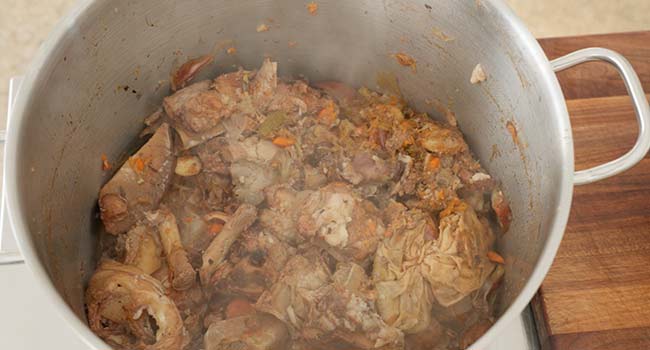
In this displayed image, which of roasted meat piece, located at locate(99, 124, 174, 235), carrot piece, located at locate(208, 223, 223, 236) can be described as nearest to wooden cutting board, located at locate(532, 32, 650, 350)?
carrot piece, located at locate(208, 223, 223, 236)

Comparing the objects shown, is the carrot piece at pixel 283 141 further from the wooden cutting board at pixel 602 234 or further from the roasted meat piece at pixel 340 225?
the wooden cutting board at pixel 602 234

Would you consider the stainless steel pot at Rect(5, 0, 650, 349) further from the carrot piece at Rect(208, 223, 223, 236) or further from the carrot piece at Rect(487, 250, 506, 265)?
the carrot piece at Rect(208, 223, 223, 236)

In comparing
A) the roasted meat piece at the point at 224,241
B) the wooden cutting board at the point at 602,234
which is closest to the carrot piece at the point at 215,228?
the roasted meat piece at the point at 224,241

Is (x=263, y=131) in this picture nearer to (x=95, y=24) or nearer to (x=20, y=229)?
(x=95, y=24)

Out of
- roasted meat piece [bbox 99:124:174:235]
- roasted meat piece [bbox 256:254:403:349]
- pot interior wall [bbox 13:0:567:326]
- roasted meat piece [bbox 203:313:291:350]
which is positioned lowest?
roasted meat piece [bbox 203:313:291:350]

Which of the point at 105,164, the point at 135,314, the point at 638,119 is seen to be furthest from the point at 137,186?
the point at 638,119

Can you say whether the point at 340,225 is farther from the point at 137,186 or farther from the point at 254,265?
the point at 137,186

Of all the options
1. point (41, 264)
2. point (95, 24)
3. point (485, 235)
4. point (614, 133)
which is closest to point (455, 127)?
point (485, 235)
